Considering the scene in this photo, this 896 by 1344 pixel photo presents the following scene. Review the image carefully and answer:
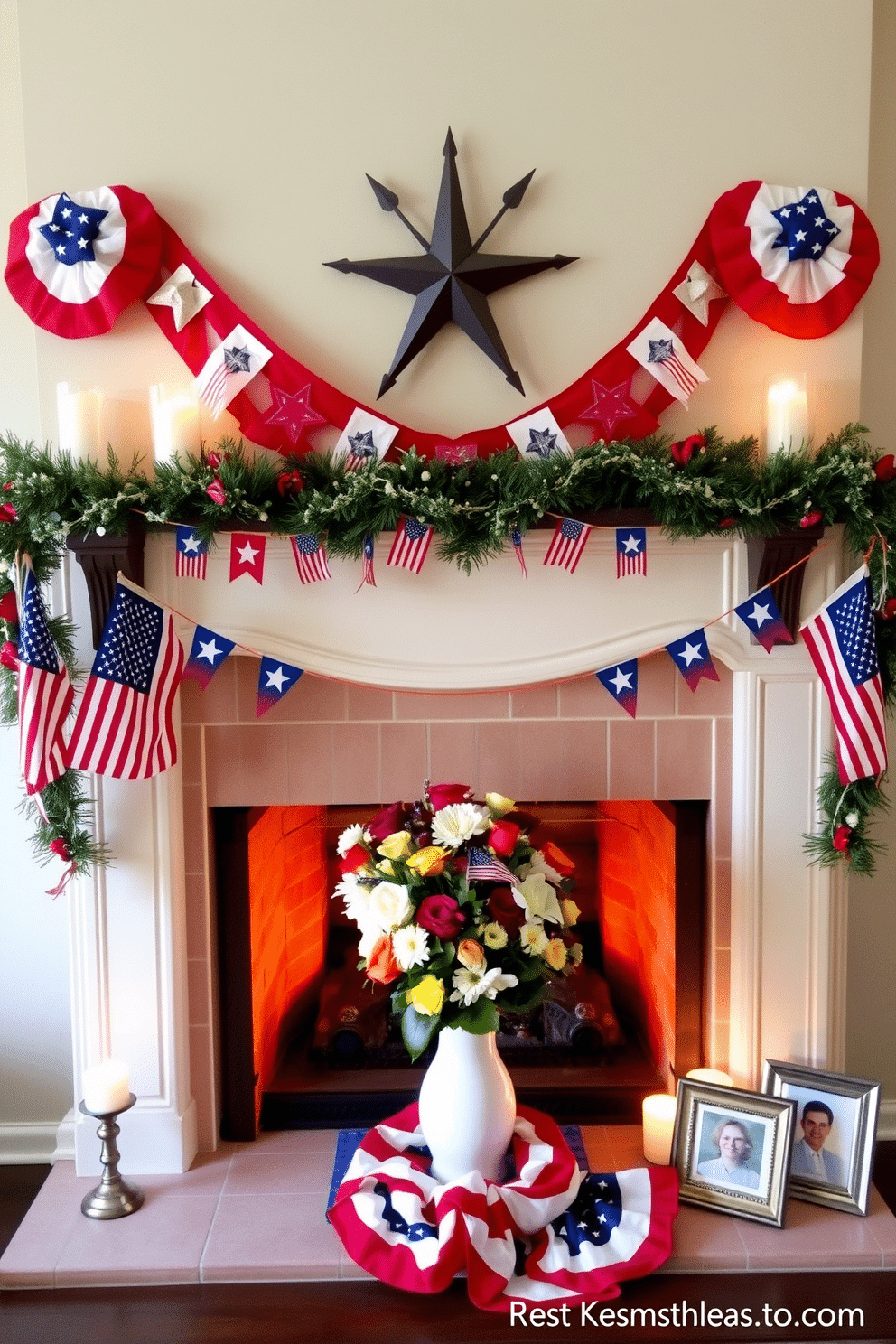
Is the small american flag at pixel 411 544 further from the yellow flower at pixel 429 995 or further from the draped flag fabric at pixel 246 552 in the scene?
the yellow flower at pixel 429 995

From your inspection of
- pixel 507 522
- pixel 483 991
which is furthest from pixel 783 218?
pixel 483 991

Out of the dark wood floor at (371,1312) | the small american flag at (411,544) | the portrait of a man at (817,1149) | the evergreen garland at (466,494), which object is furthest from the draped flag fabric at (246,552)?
the portrait of a man at (817,1149)

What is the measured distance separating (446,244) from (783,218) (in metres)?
0.75

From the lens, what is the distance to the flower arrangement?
2.05 m

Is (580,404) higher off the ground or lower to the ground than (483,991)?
higher

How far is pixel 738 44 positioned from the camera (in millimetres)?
2266

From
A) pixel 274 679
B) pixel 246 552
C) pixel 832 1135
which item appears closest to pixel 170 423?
pixel 246 552

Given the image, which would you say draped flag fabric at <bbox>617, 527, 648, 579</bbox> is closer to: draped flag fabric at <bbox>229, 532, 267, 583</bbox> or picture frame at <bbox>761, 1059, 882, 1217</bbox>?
draped flag fabric at <bbox>229, 532, 267, 583</bbox>

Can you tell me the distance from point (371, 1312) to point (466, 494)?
169cm

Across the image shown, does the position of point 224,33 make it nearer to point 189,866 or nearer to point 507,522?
point 507,522

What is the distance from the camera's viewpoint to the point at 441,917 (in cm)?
203

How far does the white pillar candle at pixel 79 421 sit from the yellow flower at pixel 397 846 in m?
1.06

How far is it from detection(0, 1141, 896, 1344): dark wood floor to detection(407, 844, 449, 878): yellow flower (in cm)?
86

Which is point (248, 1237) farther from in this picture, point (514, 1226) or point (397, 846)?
point (397, 846)
